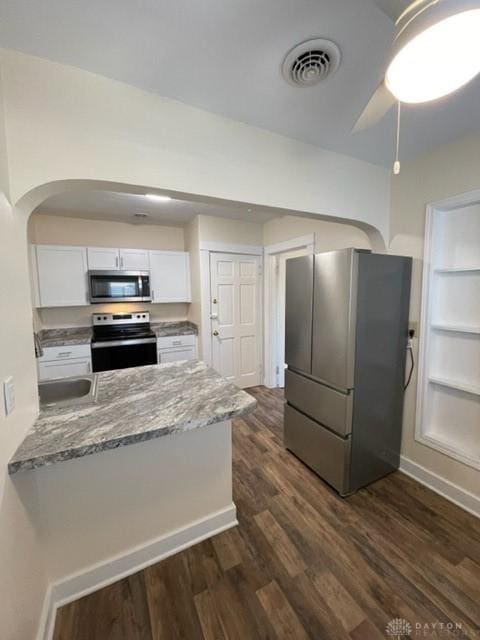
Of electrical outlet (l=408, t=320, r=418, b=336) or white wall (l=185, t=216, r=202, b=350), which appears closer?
electrical outlet (l=408, t=320, r=418, b=336)

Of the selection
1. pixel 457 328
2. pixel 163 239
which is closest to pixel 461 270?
pixel 457 328

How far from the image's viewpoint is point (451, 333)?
198 cm

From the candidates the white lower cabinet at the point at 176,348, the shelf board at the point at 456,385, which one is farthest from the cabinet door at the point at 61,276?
the shelf board at the point at 456,385

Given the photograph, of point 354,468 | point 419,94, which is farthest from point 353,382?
point 419,94

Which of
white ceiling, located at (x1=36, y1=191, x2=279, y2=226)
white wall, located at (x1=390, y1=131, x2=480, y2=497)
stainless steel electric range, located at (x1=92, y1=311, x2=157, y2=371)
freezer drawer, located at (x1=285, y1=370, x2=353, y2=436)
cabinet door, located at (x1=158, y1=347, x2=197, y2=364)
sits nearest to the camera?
white wall, located at (x1=390, y1=131, x2=480, y2=497)

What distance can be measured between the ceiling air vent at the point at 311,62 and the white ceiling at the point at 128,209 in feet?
4.58

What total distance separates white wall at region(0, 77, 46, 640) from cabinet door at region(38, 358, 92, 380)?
200 cm

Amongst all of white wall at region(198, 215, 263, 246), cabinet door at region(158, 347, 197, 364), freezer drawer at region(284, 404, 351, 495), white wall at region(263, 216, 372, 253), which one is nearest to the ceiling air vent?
white wall at region(263, 216, 372, 253)

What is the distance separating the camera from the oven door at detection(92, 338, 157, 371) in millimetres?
3168

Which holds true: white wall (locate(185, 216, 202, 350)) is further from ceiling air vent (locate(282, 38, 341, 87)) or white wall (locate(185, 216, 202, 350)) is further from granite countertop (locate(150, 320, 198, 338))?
ceiling air vent (locate(282, 38, 341, 87))

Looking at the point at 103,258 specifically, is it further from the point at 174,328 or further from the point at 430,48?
the point at 430,48

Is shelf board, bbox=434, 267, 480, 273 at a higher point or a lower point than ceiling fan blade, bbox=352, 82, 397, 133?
lower

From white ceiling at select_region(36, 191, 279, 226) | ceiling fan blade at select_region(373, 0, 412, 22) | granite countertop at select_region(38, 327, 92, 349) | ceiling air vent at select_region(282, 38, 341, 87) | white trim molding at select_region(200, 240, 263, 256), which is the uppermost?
white ceiling at select_region(36, 191, 279, 226)

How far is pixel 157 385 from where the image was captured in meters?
1.75
